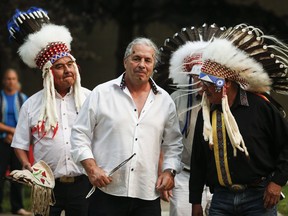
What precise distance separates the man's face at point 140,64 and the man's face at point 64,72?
3.51 ft

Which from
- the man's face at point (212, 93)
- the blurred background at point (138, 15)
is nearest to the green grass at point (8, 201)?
the blurred background at point (138, 15)

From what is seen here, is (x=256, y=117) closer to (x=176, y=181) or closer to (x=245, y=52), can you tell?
(x=245, y=52)

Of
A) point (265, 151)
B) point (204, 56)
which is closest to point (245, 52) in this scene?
point (204, 56)

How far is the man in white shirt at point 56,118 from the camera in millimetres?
6801

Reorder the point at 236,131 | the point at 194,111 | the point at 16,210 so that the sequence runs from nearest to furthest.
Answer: the point at 236,131
the point at 194,111
the point at 16,210

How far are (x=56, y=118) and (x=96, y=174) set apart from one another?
1245mm

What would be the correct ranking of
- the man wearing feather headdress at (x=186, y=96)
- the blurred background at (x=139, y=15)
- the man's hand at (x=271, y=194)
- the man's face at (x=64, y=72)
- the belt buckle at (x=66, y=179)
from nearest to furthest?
1. the man's hand at (x=271, y=194)
2. the man wearing feather headdress at (x=186, y=96)
3. the belt buckle at (x=66, y=179)
4. the man's face at (x=64, y=72)
5. the blurred background at (x=139, y=15)

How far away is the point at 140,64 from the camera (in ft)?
19.6

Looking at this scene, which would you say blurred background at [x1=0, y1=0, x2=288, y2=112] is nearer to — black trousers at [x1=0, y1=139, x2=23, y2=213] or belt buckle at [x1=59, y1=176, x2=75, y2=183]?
black trousers at [x1=0, y1=139, x2=23, y2=213]

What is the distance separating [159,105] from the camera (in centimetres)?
609

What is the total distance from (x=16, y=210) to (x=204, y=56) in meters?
5.73

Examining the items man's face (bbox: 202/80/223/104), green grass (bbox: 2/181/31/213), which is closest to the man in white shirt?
man's face (bbox: 202/80/223/104)

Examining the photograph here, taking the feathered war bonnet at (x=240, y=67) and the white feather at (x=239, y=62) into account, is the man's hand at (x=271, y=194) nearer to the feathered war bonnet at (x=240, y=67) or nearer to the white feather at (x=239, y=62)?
the feathered war bonnet at (x=240, y=67)

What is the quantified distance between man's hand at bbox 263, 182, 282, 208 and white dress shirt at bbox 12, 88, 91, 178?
1.86 metres
